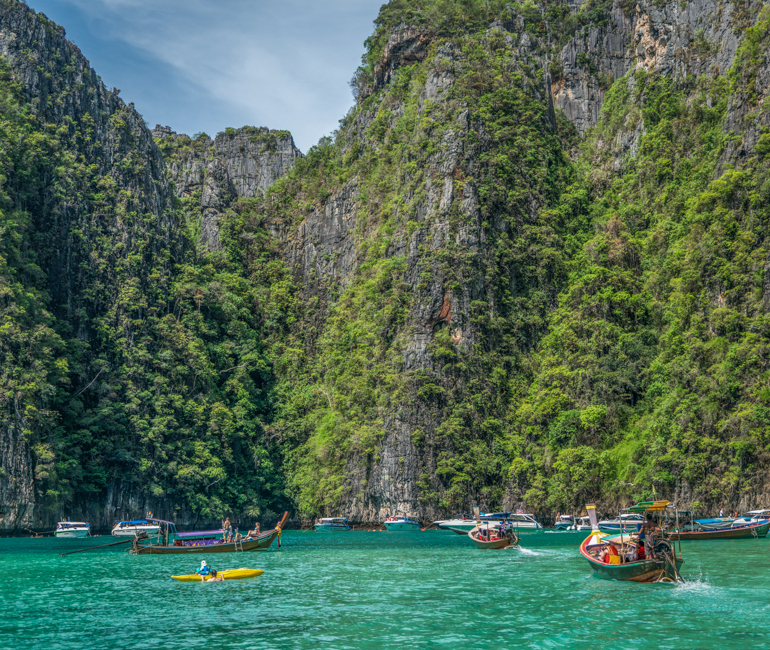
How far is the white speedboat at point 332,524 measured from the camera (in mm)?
82375

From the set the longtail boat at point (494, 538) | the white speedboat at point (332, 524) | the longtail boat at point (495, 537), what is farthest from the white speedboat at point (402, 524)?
the longtail boat at point (494, 538)

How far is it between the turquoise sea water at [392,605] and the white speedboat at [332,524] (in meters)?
39.1

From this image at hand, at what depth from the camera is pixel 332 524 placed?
83188mm

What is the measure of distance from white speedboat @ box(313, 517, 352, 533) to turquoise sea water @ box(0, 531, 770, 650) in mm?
39071

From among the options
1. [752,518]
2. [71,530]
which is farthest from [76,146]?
[752,518]

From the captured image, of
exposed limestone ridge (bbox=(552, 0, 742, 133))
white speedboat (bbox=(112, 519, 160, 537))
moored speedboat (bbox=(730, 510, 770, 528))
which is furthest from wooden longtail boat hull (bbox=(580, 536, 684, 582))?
exposed limestone ridge (bbox=(552, 0, 742, 133))

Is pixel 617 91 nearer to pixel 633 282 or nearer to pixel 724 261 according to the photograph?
pixel 633 282

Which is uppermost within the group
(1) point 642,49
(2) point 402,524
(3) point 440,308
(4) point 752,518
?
(1) point 642,49

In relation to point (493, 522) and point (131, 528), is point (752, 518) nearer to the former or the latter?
point (493, 522)

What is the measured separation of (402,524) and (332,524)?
11491mm

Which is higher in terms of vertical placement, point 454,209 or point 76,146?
point 76,146

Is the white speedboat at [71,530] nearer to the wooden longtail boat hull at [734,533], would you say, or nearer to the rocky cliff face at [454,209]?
the rocky cliff face at [454,209]

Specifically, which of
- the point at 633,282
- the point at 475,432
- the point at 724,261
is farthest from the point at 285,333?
the point at 724,261

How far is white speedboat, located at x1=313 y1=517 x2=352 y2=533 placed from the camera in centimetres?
8238
